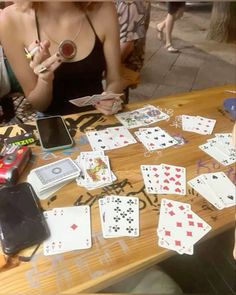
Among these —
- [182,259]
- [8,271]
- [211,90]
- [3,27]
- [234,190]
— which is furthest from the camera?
[211,90]

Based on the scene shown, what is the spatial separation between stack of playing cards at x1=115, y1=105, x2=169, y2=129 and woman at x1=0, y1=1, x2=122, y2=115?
0.05 m

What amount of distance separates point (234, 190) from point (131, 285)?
0.38 meters

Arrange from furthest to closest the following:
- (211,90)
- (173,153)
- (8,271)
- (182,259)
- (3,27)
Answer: (211,90), (3,27), (182,259), (173,153), (8,271)

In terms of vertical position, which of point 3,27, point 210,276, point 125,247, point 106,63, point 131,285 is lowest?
point 210,276

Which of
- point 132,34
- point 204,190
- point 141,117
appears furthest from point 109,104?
point 132,34

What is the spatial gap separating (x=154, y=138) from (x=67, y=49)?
0.47 metres

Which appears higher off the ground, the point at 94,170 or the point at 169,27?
the point at 94,170

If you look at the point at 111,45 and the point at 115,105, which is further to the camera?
the point at 111,45

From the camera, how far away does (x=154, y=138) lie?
112cm

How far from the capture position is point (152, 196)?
895 millimetres

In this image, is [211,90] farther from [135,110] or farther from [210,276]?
[210,276]

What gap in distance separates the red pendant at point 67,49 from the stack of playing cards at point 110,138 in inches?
12.8

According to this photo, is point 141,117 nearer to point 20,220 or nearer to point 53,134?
point 53,134

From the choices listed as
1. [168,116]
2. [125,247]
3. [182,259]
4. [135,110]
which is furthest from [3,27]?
[182,259]
